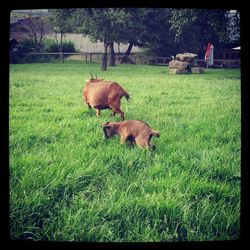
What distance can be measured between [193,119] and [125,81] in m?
0.51

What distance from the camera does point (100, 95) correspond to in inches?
86.4

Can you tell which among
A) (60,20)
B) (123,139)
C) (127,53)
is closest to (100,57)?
(127,53)

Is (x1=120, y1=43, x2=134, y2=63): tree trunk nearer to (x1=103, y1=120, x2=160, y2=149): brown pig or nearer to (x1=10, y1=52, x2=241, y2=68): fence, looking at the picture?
(x1=10, y1=52, x2=241, y2=68): fence

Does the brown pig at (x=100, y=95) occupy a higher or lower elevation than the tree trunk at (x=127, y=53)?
lower

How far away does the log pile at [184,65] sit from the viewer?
2.07 metres

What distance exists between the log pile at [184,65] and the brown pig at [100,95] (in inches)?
15.8

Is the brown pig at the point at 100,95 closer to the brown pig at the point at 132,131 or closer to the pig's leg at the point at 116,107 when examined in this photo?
the pig's leg at the point at 116,107

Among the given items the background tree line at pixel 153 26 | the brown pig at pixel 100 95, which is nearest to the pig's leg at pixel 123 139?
the brown pig at pixel 100 95

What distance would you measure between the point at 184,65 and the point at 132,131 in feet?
1.82

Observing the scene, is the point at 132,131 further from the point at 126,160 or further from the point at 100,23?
the point at 100,23

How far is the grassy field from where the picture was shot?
1.79 m

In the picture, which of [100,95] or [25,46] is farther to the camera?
[100,95]

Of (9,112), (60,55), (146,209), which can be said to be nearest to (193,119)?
(146,209)
